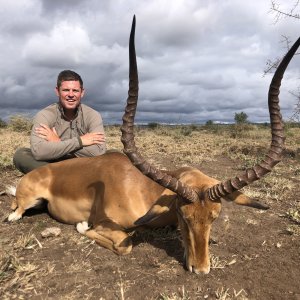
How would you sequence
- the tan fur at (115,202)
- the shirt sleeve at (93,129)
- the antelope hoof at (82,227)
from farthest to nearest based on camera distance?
the shirt sleeve at (93,129) < the antelope hoof at (82,227) < the tan fur at (115,202)

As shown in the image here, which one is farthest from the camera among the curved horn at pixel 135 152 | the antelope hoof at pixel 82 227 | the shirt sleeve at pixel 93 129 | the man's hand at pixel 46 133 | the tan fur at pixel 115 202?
the shirt sleeve at pixel 93 129

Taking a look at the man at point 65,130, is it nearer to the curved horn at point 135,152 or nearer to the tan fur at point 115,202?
the tan fur at point 115,202

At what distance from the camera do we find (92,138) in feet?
23.8

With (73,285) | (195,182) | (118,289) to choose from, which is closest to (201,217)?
(195,182)

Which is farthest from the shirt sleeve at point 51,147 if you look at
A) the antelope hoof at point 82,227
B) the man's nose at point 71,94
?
the antelope hoof at point 82,227

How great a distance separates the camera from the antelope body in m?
4.29

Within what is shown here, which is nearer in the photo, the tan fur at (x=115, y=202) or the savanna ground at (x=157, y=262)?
the savanna ground at (x=157, y=262)

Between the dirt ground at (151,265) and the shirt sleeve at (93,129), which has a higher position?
the shirt sleeve at (93,129)

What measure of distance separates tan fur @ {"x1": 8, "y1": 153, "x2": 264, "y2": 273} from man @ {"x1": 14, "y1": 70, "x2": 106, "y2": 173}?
0.39 metres

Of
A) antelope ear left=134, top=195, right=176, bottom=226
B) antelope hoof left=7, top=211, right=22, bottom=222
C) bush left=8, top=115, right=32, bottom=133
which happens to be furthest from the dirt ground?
bush left=8, top=115, right=32, bottom=133

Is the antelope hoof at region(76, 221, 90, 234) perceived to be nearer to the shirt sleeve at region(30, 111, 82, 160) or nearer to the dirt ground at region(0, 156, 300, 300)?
the dirt ground at region(0, 156, 300, 300)

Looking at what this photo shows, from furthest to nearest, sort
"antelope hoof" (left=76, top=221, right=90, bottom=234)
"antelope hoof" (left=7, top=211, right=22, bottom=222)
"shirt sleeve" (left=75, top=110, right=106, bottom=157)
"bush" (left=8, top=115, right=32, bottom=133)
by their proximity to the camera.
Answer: "bush" (left=8, top=115, right=32, bottom=133), "shirt sleeve" (left=75, top=110, right=106, bottom=157), "antelope hoof" (left=7, top=211, right=22, bottom=222), "antelope hoof" (left=76, top=221, right=90, bottom=234)

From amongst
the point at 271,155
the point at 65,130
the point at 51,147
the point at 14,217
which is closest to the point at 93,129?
the point at 65,130

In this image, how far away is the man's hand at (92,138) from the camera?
282 inches
